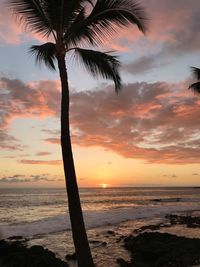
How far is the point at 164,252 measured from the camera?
1502 cm

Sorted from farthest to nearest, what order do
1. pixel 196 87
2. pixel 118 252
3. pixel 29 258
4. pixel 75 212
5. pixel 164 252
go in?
pixel 196 87
pixel 118 252
pixel 164 252
pixel 29 258
pixel 75 212

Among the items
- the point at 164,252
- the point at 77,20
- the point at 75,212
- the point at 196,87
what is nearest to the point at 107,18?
the point at 77,20

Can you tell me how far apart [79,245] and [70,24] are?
5.85m

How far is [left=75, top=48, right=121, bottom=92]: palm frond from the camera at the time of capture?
10.6 meters

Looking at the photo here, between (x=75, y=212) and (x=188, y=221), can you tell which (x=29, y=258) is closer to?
(x=75, y=212)

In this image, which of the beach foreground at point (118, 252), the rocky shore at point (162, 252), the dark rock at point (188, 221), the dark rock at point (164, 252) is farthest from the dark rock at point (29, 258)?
the dark rock at point (188, 221)

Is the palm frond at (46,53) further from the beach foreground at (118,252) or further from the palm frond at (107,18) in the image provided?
the beach foreground at (118,252)

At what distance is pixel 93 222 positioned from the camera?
31422mm

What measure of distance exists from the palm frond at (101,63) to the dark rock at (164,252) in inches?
259

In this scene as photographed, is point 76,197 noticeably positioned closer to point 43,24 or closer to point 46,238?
point 43,24

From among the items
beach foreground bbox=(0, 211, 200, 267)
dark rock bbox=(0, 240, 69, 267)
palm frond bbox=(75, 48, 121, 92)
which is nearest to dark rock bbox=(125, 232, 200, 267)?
beach foreground bbox=(0, 211, 200, 267)

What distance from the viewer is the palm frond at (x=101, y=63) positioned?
10617 millimetres

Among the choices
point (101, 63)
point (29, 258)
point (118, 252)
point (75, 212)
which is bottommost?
point (118, 252)

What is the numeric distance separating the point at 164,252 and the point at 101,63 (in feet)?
27.5
